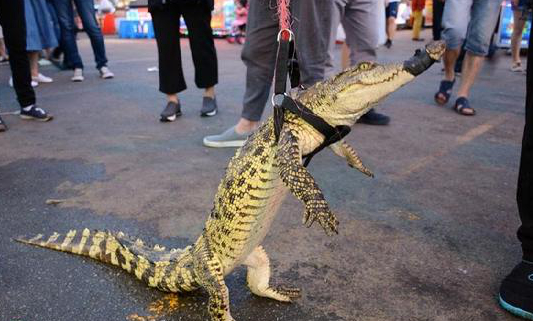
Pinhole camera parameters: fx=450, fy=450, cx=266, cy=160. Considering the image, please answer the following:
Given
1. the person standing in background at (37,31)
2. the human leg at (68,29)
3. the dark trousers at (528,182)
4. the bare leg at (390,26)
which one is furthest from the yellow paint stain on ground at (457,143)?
the bare leg at (390,26)

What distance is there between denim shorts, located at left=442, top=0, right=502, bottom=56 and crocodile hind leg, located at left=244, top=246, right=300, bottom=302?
4.01 metres

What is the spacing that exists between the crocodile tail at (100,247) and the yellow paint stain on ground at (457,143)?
6.64 feet

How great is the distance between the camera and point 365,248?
8.05ft

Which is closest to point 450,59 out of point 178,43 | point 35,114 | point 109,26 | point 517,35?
point 178,43

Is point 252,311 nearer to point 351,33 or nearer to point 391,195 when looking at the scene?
point 391,195

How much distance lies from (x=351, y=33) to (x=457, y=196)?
2108 millimetres

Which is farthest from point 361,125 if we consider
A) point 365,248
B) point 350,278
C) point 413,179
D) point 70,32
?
point 70,32

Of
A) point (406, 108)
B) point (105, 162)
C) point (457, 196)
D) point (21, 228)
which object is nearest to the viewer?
point (21, 228)

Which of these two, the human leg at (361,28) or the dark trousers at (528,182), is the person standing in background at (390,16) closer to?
the human leg at (361,28)

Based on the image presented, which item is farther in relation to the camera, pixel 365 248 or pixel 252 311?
pixel 365 248

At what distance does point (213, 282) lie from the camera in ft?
6.03

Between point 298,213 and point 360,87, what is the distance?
133 cm

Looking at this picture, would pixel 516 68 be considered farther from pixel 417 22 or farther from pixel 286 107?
pixel 286 107

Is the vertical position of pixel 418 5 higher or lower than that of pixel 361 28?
higher
